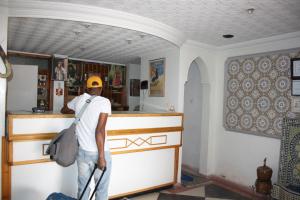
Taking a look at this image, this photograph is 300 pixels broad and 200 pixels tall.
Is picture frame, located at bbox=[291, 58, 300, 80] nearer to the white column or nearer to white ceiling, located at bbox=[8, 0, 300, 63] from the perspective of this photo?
white ceiling, located at bbox=[8, 0, 300, 63]

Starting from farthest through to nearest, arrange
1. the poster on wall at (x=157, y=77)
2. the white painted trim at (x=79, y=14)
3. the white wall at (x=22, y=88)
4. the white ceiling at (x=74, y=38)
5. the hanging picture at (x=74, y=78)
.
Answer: the hanging picture at (x=74, y=78) → the white wall at (x=22, y=88) → the poster on wall at (x=157, y=77) → the white ceiling at (x=74, y=38) → the white painted trim at (x=79, y=14)

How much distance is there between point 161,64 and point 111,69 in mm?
2226

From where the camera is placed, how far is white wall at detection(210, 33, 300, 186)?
3.34m

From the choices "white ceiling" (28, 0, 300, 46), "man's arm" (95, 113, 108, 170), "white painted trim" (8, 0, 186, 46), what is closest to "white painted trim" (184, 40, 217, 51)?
"white ceiling" (28, 0, 300, 46)

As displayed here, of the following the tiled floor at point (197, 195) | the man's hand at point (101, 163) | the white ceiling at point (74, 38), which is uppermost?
the white ceiling at point (74, 38)

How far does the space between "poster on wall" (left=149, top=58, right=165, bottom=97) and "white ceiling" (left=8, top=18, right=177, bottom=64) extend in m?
0.25

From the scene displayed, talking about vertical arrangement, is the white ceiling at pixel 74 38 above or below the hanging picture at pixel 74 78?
above

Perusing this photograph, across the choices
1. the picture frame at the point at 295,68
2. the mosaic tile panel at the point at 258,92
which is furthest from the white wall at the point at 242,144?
the picture frame at the point at 295,68

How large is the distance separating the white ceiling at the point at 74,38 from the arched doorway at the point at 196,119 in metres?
1.02

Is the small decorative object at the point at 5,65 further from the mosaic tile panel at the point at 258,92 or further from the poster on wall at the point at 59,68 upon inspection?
the mosaic tile panel at the point at 258,92

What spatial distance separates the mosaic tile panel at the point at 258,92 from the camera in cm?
326

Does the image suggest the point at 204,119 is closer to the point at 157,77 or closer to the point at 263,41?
the point at 157,77

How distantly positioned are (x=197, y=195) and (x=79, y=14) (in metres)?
2.94

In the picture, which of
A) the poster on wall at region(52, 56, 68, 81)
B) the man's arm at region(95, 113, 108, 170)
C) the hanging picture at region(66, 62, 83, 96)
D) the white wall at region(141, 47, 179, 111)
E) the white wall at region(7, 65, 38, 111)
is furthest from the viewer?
the hanging picture at region(66, 62, 83, 96)
